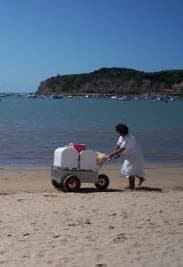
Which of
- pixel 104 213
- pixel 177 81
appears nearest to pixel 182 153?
pixel 104 213

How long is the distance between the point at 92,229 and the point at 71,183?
3.85 meters

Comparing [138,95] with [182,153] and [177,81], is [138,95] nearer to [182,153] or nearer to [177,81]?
Answer: [177,81]

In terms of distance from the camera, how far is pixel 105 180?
37.9ft

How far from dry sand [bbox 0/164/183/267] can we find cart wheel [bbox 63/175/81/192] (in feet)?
0.65

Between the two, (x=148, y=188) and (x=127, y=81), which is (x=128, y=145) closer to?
(x=148, y=188)

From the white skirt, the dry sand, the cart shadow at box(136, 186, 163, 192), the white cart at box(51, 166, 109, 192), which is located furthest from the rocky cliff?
the dry sand

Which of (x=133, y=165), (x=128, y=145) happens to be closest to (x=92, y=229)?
(x=128, y=145)

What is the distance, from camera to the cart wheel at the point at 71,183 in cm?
1097

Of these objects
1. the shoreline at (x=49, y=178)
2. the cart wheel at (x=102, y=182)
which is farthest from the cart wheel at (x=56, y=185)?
the cart wheel at (x=102, y=182)

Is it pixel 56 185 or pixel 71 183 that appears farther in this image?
pixel 56 185

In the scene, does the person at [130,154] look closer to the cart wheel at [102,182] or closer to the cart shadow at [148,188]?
the cart shadow at [148,188]

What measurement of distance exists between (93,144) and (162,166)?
905 centimetres

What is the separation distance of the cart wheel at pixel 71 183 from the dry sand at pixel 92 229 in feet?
0.65

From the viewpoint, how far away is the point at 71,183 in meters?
11.0
